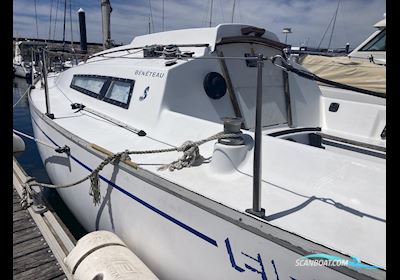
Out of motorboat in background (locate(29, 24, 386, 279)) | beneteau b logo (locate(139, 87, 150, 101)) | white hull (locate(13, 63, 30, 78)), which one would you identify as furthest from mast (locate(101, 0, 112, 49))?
white hull (locate(13, 63, 30, 78))

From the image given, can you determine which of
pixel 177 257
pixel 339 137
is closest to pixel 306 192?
pixel 177 257

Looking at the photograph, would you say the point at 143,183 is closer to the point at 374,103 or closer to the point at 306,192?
the point at 306,192

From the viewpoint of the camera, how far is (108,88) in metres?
4.23

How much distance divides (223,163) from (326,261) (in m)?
1.02

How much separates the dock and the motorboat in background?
0.34 m

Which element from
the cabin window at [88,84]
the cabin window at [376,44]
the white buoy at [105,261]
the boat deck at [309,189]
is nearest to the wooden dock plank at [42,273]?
the white buoy at [105,261]

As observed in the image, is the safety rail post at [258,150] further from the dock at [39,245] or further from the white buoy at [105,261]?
the dock at [39,245]

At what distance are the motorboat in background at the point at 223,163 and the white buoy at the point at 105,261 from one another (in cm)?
12

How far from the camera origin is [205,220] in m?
2.01

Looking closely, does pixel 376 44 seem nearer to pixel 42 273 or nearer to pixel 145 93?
pixel 145 93

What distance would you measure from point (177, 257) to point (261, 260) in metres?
0.78

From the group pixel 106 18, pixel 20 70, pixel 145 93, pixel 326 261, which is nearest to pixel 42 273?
pixel 145 93

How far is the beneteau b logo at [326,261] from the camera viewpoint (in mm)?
1429
